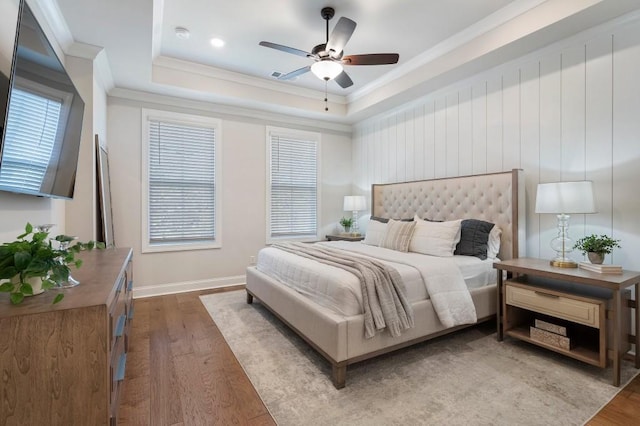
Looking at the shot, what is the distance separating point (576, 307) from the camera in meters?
2.31

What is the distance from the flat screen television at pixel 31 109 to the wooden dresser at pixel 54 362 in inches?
30.3

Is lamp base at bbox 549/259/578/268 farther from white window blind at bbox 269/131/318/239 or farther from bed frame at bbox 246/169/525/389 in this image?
white window blind at bbox 269/131/318/239

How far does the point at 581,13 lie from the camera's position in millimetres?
2488

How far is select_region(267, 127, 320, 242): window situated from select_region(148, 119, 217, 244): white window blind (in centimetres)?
A: 94

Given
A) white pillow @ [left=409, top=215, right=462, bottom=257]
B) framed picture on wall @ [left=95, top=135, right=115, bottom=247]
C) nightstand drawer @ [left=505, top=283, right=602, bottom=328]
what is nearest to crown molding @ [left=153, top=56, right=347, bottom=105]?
framed picture on wall @ [left=95, top=135, right=115, bottom=247]

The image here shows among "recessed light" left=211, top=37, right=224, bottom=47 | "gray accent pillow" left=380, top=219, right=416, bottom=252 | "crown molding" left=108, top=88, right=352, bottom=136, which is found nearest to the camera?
"recessed light" left=211, top=37, right=224, bottom=47

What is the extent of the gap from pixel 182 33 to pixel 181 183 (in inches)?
77.9

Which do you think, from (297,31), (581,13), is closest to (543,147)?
(581,13)

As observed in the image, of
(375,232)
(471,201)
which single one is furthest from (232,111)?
(471,201)

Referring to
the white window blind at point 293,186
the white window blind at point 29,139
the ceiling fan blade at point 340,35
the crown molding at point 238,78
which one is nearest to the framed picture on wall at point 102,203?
the crown molding at point 238,78

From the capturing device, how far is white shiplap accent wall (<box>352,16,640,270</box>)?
100 inches

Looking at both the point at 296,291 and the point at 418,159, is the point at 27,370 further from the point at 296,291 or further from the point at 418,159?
the point at 418,159

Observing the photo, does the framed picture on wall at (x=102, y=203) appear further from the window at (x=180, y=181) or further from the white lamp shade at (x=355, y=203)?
the white lamp shade at (x=355, y=203)

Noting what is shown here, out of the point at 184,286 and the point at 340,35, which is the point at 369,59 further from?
the point at 184,286
